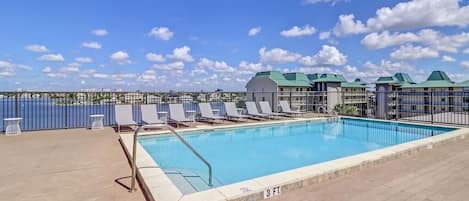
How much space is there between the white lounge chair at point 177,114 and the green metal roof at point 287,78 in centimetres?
2528

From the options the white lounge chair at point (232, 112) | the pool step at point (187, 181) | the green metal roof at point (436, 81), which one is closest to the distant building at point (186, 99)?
the white lounge chair at point (232, 112)

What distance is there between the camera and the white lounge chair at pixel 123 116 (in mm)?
7675

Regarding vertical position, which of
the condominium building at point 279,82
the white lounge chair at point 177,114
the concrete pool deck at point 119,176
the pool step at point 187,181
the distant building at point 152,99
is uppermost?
the condominium building at point 279,82

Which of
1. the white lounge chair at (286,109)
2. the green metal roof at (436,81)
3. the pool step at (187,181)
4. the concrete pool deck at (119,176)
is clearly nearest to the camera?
the concrete pool deck at (119,176)

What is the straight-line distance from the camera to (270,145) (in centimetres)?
748

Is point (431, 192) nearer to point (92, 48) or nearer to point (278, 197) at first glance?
point (278, 197)

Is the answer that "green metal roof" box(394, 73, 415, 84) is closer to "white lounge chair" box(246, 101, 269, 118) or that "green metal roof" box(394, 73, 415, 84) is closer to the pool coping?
"white lounge chair" box(246, 101, 269, 118)

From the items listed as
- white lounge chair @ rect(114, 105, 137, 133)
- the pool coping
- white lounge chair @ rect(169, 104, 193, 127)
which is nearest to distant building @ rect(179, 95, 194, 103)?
white lounge chair @ rect(169, 104, 193, 127)

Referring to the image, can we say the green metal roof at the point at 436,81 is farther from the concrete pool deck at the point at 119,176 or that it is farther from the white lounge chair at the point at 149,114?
the white lounge chair at the point at 149,114

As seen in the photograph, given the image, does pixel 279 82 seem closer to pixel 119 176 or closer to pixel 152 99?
pixel 152 99

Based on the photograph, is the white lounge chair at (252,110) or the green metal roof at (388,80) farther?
the green metal roof at (388,80)

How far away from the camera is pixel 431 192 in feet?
10.5

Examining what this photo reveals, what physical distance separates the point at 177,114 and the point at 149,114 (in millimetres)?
964

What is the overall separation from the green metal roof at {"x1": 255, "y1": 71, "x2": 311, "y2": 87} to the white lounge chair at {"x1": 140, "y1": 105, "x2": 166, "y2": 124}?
2613 cm
